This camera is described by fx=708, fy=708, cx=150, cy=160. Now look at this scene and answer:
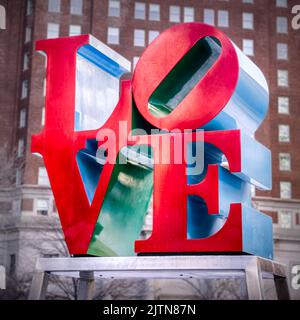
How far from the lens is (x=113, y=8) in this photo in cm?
5216

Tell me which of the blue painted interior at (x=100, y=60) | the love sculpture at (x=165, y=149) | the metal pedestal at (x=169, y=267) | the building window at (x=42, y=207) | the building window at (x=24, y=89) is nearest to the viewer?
the metal pedestal at (x=169, y=267)

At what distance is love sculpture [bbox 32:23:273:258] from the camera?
47.4 ft

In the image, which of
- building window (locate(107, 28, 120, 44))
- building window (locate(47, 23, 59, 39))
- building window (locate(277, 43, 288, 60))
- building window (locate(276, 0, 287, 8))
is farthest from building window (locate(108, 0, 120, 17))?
building window (locate(277, 43, 288, 60))

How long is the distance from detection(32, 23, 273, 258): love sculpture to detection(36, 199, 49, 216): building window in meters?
31.1

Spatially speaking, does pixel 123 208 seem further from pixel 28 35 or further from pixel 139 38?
pixel 28 35

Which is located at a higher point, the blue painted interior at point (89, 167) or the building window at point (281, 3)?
the building window at point (281, 3)

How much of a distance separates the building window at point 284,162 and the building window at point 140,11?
14.3 metres

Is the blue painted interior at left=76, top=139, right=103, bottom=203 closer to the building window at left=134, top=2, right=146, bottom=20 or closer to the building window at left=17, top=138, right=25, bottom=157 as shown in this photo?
the building window at left=17, top=138, right=25, bottom=157

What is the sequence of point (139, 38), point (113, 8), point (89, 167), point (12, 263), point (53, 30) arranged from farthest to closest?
point (113, 8) < point (139, 38) < point (53, 30) < point (12, 263) < point (89, 167)

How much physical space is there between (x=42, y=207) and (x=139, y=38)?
565 inches

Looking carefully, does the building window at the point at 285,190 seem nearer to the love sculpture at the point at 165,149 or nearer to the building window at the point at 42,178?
the building window at the point at 42,178

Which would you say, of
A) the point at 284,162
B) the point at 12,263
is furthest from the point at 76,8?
the point at 12,263

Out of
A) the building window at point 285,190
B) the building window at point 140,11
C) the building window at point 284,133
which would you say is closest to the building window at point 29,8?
the building window at point 140,11

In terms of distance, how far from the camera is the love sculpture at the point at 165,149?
14.5m
